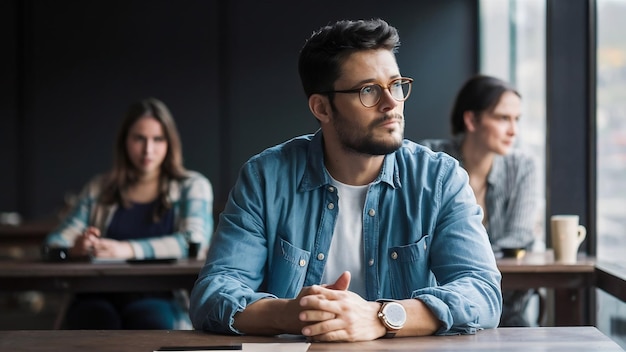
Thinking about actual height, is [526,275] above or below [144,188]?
below

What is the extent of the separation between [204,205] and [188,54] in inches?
144

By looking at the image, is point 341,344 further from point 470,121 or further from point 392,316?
point 470,121

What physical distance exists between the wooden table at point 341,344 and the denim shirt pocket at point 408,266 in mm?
290

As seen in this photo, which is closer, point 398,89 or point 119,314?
point 398,89

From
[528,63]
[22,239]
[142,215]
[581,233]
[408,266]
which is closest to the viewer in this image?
[408,266]

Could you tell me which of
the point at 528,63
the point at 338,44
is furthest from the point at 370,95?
the point at 528,63

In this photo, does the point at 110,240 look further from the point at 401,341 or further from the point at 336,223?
the point at 401,341

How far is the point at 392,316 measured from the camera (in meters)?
2.07

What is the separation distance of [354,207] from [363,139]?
183mm

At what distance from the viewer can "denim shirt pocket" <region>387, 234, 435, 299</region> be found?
7.89 feet

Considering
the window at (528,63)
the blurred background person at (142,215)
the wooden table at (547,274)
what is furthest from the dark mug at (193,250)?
the window at (528,63)

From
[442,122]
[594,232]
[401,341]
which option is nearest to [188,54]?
[442,122]

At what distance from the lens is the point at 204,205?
4047 mm

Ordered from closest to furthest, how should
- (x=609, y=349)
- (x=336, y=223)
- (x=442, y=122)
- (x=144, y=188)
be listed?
(x=609, y=349), (x=336, y=223), (x=144, y=188), (x=442, y=122)
